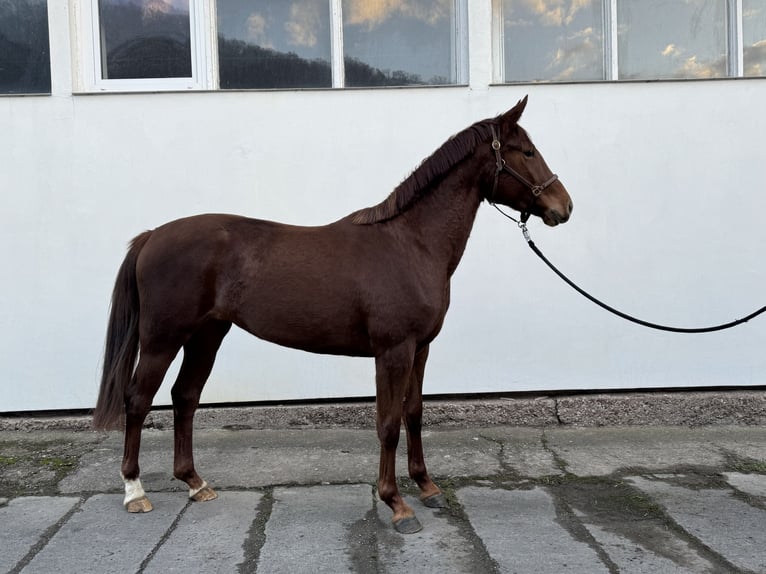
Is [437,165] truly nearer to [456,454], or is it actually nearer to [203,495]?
[456,454]

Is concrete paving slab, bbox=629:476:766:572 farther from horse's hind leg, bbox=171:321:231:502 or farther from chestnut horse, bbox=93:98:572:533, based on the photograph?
horse's hind leg, bbox=171:321:231:502

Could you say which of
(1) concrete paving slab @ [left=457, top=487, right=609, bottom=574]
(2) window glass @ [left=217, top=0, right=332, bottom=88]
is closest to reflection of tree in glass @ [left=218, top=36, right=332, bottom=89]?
(2) window glass @ [left=217, top=0, right=332, bottom=88]

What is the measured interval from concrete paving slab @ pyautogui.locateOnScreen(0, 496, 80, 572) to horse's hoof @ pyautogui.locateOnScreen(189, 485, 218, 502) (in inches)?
23.7

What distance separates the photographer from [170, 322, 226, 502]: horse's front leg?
319 cm

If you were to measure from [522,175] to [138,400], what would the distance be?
219 centimetres

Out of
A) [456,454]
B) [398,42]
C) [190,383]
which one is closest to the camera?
[190,383]

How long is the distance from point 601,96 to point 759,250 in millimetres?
1561

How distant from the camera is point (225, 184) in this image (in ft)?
13.9

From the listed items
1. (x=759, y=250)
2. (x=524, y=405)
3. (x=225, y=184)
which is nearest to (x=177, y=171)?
(x=225, y=184)

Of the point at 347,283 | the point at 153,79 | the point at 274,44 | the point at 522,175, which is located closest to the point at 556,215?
the point at 522,175

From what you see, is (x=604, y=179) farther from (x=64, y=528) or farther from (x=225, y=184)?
(x=64, y=528)

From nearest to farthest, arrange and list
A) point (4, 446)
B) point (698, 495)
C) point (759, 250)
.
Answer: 1. point (698, 495)
2. point (4, 446)
3. point (759, 250)

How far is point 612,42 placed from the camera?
434cm

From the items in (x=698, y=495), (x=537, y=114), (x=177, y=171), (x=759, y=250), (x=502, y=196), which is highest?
(x=537, y=114)
